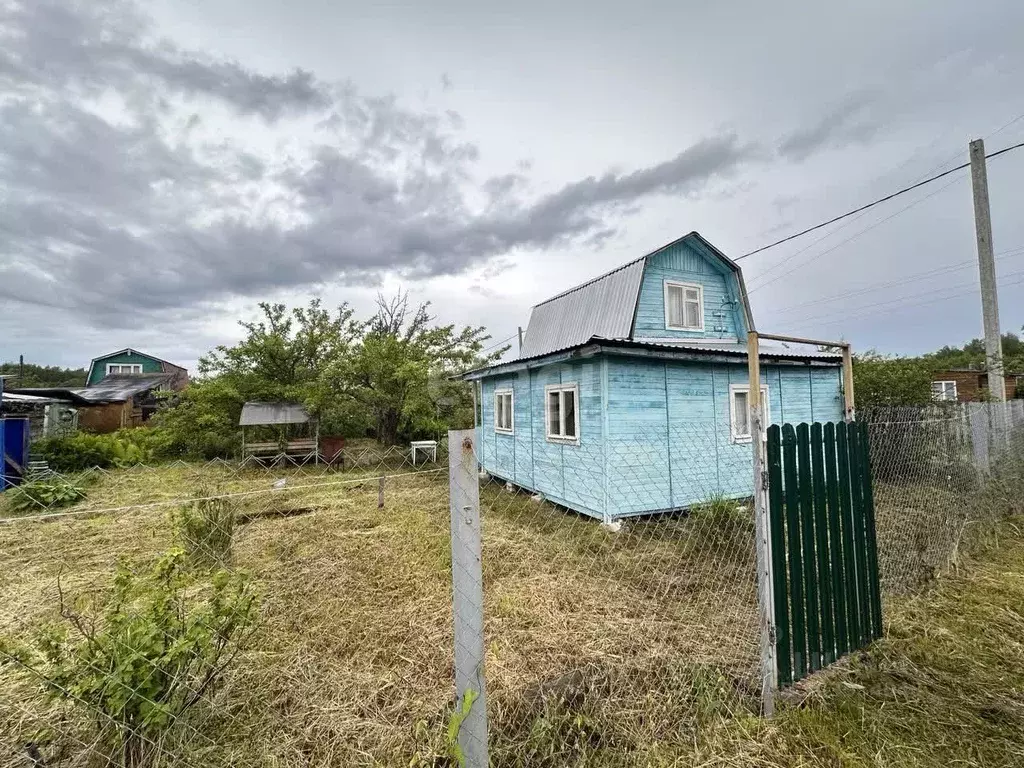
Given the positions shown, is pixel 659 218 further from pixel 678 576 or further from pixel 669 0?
pixel 678 576

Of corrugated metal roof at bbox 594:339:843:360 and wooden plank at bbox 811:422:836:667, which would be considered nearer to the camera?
wooden plank at bbox 811:422:836:667

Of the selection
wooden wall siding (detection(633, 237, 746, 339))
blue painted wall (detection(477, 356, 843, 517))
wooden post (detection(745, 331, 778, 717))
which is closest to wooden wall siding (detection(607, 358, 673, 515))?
blue painted wall (detection(477, 356, 843, 517))

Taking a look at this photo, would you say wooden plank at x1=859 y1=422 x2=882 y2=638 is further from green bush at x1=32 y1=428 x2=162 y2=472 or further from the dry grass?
green bush at x1=32 y1=428 x2=162 y2=472

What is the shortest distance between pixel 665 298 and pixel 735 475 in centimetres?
422

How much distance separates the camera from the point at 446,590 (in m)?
4.00

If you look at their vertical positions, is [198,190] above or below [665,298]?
above

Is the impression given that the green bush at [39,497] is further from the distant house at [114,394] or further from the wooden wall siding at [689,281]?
the wooden wall siding at [689,281]

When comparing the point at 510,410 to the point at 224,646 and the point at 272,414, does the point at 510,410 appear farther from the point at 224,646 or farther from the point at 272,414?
the point at 272,414

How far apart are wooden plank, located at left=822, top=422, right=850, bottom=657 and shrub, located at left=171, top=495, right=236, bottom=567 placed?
5.28 metres

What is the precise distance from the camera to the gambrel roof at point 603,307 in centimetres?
919

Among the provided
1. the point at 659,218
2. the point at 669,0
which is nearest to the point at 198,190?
the point at 669,0

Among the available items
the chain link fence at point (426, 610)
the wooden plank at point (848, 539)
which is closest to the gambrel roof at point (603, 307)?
the chain link fence at point (426, 610)

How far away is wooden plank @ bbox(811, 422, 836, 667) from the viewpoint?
8.45 feet

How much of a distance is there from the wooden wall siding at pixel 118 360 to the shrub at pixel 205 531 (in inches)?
1409
